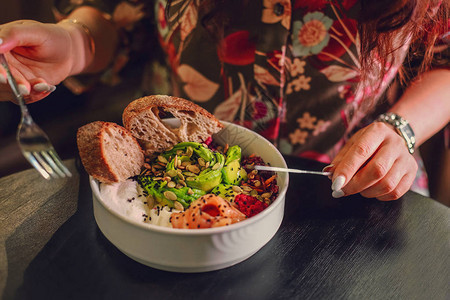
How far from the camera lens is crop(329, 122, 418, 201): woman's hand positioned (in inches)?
38.0

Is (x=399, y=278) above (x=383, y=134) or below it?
below

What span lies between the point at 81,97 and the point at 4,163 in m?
0.50

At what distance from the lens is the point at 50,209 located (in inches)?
38.6

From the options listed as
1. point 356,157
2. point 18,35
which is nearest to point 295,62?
point 356,157

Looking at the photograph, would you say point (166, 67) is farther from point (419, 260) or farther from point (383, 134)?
point (419, 260)

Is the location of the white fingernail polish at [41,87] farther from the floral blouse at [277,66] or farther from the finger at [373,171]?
the finger at [373,171]

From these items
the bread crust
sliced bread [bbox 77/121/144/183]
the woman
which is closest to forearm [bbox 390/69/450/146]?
the woman

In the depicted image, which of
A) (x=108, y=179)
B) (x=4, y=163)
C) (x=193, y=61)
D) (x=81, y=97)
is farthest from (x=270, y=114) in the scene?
(x=4, y=163)

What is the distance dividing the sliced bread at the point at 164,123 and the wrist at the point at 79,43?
0.45 metres

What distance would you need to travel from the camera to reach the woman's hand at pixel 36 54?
3.10 feet

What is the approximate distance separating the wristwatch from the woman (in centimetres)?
1

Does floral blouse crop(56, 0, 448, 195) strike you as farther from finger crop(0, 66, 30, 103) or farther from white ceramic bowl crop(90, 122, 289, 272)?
white ceramic bowl crop(90, 122, 289, 272)

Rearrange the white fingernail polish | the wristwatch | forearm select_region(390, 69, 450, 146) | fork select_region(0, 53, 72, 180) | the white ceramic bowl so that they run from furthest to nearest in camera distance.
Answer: forearm select_region(390, 69, 450, 146) → the wristwatch → the white fingernail polish → fork select_region(0, 53, 72, 180) → the white ceramic bowl

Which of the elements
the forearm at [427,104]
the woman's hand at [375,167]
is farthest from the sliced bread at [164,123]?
the forearm at [427,104]
